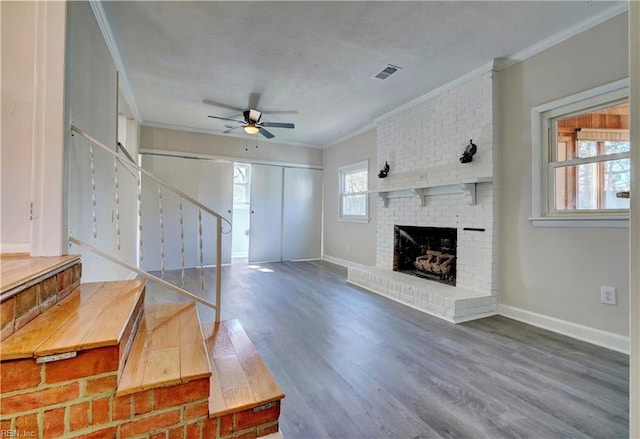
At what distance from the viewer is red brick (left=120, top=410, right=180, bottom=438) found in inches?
42.1

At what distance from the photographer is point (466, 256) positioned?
3.32 meters

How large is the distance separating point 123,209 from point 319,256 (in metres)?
4.04

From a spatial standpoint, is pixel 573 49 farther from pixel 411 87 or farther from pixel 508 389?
pixel 508 389

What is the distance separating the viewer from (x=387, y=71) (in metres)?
3.20

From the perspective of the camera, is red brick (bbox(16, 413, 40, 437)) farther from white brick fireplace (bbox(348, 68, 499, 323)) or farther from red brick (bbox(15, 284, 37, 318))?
white brick fireplace (bbox(348, 68, 499, 323))

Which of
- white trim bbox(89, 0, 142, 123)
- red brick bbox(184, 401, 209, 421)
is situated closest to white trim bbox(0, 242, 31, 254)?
red brick bbox(184, 401, 209, 421)

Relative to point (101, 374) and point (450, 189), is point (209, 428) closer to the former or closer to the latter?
point (101, 374)

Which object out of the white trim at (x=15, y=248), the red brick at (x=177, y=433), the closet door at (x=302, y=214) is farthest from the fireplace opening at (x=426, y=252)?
the white trim at (x=15, y=248)

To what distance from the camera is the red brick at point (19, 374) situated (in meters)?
0.90

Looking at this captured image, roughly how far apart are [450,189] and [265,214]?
381 cm

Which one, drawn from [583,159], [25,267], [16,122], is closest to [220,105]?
[16,122]

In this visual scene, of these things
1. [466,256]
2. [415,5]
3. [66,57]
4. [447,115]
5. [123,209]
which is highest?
[415,5]

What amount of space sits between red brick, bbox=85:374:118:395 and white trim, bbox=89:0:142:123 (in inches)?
97.4

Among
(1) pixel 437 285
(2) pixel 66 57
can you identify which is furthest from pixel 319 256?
(2) pixel 66 57
